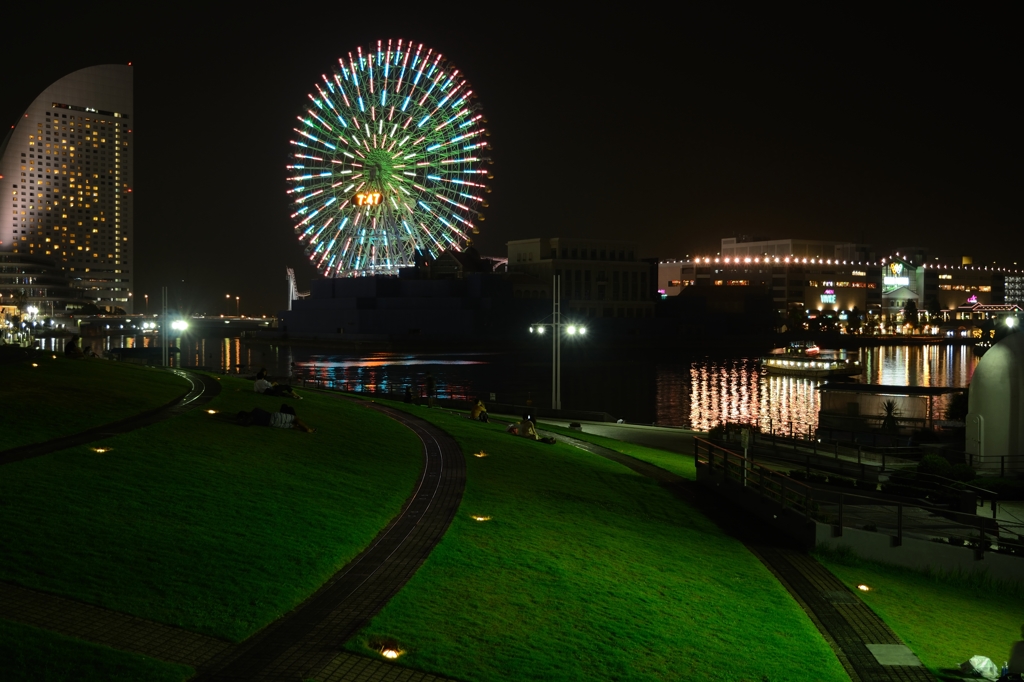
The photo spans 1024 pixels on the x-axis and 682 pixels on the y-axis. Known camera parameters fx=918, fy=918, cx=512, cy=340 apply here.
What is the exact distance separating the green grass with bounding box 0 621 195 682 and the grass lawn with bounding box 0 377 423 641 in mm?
939

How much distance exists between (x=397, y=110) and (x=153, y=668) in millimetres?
84295

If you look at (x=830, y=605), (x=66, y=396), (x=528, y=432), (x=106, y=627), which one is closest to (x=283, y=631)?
(x=106, y=627)

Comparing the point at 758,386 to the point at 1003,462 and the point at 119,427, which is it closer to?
the point at 1003,462

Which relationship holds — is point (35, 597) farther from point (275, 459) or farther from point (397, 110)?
point (397, 110)

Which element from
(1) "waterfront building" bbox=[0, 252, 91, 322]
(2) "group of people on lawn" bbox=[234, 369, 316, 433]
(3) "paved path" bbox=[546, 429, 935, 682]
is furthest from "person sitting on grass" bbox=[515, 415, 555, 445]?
(1) "waterfront building" bbox=[0, 252, 91, 322]

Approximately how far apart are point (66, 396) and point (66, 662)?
13923mm

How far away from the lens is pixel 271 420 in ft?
68.1

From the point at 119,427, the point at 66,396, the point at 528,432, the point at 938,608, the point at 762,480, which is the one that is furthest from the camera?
the point at 528,432

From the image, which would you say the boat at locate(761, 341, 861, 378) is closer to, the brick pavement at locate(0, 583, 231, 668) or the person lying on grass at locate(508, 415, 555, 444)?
the person lying on grass at locate(508, 415, 555, 444)

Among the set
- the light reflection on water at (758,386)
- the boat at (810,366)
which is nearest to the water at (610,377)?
the light reflection on water at (758,386)

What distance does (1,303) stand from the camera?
570 feet

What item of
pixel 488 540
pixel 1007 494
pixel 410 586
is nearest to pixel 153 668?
pixel 410 586

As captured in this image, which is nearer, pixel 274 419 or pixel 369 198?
pixel 274 419

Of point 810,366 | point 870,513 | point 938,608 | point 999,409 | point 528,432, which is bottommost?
point 938,608
